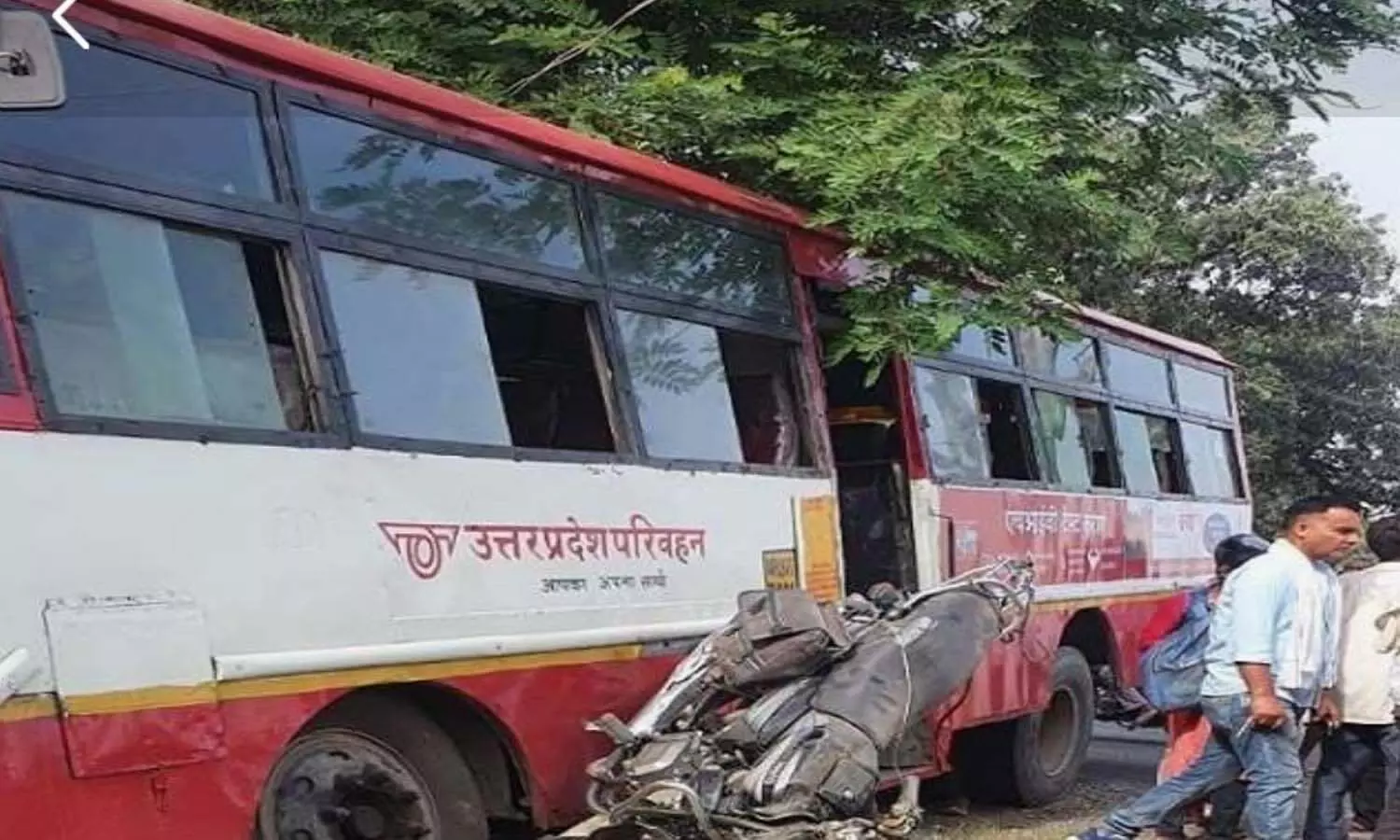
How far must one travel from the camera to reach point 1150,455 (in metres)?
11.1

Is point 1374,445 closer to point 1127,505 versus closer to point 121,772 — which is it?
point 1127,505

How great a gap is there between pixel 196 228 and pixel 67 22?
0.59 metres

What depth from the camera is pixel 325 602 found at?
4.31 meters

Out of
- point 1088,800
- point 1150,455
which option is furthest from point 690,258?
point 1150,455

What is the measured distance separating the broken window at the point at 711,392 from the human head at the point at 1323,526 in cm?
193

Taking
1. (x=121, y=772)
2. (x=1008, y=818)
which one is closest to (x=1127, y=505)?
(x=1008, y=818)

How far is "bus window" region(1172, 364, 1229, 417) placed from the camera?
39.0 ft

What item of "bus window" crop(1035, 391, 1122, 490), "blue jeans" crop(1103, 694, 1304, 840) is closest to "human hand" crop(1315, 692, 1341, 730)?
"blue jeans" crop(1103, 694, 1304, 840)

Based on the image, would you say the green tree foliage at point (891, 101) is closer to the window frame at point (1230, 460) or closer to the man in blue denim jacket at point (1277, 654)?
the man in blue denim jacket at point (1277, 654)

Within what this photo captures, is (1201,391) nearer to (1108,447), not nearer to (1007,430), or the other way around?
(1108,447)

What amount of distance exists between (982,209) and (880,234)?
60 cm

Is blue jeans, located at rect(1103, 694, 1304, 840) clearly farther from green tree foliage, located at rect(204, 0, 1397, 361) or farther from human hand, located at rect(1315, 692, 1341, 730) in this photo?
green tree foliage, located at rect(204, 0, 1397, 361)

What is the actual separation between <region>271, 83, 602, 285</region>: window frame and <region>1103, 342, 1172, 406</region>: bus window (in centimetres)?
548

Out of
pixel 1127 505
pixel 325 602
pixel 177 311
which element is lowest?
pixel 1127 505
